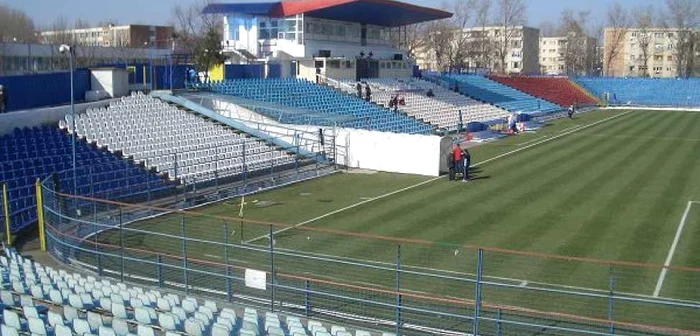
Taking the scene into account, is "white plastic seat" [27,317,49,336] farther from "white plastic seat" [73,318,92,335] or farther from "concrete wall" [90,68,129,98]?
"concrete wall" [90,68,129,98]

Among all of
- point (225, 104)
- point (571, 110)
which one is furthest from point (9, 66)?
point (571, 110)

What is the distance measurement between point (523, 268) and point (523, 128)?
3365 cm

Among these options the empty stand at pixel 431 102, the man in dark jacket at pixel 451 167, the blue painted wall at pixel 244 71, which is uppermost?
the blue painted wall at pixel 244 71

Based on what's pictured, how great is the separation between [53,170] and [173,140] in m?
7.00

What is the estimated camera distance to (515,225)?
2047cm

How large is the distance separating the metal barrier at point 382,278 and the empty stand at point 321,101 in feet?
64.8

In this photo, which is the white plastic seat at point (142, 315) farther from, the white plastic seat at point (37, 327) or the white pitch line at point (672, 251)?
the white pitch line at point (672, 251)

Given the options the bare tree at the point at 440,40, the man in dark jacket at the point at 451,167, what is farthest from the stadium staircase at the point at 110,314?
the bare tree at the point at 440,40

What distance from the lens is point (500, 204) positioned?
23.5m

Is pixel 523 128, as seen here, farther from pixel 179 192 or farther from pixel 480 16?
pixel 480 16

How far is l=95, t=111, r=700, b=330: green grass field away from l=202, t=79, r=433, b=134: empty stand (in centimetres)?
876

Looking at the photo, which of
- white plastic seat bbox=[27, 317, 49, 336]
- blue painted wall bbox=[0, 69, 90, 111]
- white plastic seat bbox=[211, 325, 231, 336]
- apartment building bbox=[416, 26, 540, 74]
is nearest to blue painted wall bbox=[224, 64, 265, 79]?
blue painted wall bbox=[0, 69, 90, 111]

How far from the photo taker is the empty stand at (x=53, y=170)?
67.2 ft

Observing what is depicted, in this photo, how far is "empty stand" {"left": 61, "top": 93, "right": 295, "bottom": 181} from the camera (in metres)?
26.5
